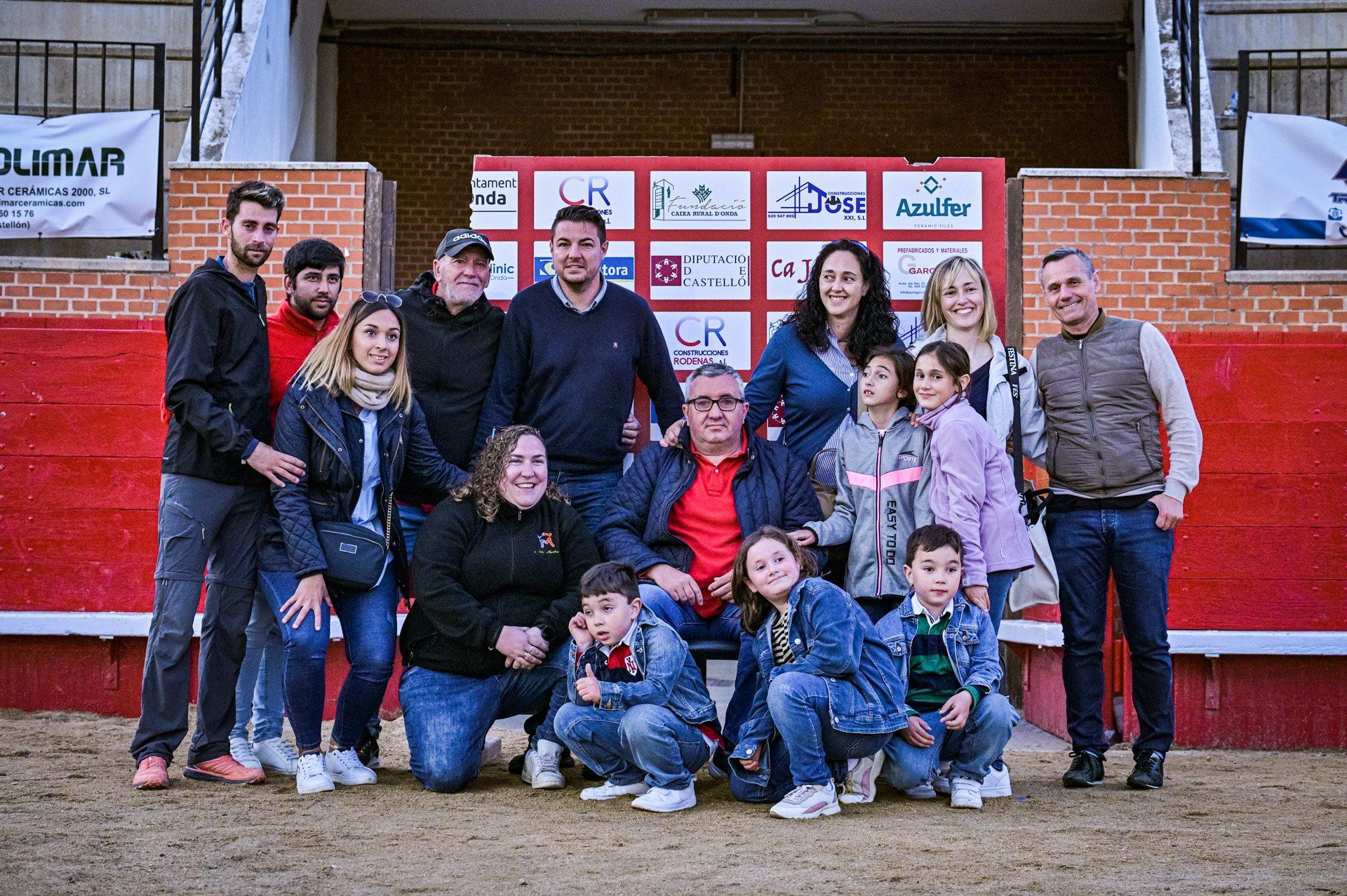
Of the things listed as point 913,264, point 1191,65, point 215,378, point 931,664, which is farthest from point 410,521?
point 1191,65

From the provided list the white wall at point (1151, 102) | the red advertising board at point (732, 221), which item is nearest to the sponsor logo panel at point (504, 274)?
the red advertising board at point (732, 221)

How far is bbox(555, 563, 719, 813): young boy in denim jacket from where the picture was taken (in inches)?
160

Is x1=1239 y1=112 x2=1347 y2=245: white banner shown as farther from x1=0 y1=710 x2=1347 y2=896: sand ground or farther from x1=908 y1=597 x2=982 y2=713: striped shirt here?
x1=908 y1=597 x2=982 y2=713: striped shirt

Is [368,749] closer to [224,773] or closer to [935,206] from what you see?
[224,773]

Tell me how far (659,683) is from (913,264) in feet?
9.31

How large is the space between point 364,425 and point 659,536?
3.42 ft

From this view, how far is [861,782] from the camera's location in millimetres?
4168

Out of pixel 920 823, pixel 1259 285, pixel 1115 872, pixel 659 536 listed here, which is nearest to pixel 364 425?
pixel 659 536

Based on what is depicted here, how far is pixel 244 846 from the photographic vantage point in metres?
3.50

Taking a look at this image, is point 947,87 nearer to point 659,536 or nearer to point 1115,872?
point 659,536

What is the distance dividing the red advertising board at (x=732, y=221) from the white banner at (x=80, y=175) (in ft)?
7.46

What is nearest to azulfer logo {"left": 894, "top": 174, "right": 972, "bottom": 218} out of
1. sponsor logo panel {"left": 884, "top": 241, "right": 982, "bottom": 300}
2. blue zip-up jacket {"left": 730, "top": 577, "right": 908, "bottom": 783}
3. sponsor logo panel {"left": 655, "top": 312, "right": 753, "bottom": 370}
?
sponsor logo panel {"left": 884, "top": 241, "right": 982, "bottom": 300}

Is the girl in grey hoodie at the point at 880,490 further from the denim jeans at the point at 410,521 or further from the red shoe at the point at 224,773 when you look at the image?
the red shoe at the point at 224,773

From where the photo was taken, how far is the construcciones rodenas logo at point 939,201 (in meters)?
6.20
